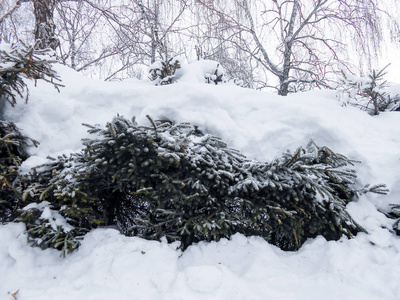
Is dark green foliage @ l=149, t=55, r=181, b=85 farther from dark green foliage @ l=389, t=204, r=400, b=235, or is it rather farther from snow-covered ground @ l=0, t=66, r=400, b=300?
dark green foliage @ l=389, t=204, r=400, b=235

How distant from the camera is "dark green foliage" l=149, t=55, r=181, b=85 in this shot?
328 centimetres

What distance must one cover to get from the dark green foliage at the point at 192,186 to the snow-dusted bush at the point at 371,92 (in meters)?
1.06

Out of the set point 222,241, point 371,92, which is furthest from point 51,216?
point 371,92

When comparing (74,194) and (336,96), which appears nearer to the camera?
(74,194)

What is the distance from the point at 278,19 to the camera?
5.10m

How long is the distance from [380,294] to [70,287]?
1917mm

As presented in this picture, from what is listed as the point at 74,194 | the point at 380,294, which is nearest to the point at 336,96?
the point at 380,294

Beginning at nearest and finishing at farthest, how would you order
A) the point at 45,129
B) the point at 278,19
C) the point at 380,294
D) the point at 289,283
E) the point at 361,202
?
1. the point at 380,294
2. the point at 289,283
3. the point at 361,202
4. the point at 45,129
5. the point at 278,19

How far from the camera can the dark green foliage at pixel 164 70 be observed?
3275 mm

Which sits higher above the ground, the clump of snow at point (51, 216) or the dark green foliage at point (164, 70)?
the dark green foliage at point (164, 70)

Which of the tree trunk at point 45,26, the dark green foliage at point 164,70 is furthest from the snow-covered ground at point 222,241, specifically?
the tree trunk at point 45,26

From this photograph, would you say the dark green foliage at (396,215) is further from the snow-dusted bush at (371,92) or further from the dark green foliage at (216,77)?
the dark green foliage at (216,77)

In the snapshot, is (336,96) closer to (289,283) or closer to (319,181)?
(319,181)

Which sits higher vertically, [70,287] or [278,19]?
[278,19]
